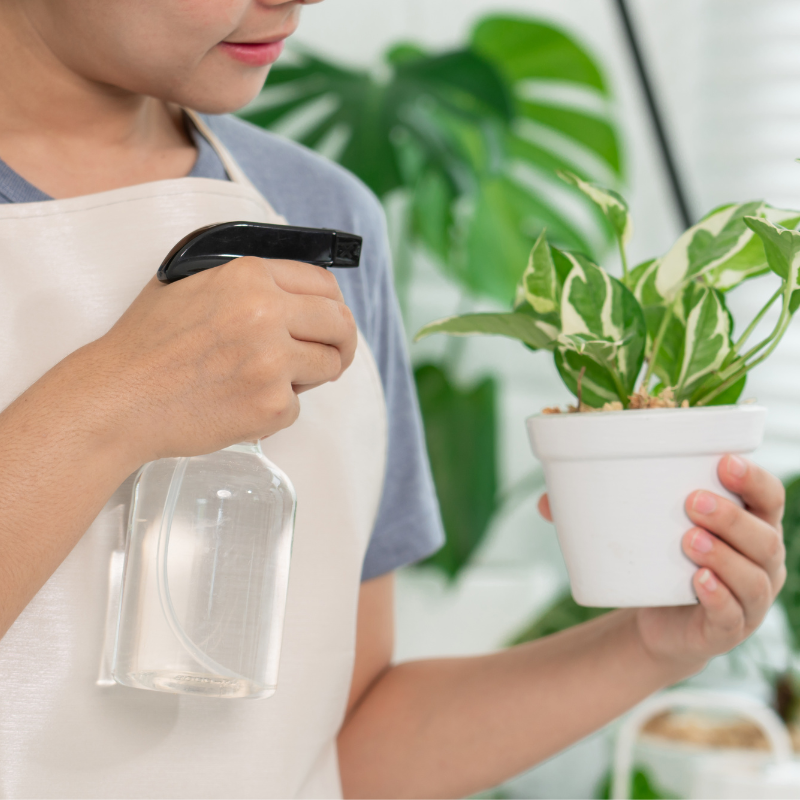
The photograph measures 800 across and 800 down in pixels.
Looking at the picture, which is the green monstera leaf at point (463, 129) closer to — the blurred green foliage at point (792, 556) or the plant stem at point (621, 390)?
the blurred green foliage at point (792, 556)

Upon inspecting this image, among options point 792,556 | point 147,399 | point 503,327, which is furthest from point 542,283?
point 792,556

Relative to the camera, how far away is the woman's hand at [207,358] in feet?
1.39

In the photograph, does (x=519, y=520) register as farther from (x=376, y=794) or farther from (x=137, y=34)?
(x=137, y=34)

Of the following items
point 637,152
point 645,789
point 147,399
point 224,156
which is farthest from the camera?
point 637,152

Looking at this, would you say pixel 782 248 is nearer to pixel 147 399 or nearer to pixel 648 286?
pixel 648 286

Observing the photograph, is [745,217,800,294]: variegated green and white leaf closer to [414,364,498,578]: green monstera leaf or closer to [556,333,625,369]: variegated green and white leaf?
[556,333,625,369]: variegated green and white leaf

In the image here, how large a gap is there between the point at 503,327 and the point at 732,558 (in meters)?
0.20

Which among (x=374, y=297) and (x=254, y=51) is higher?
(x=254, y=51)

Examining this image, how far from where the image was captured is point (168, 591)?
499 millimetres

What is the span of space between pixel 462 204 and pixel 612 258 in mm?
481

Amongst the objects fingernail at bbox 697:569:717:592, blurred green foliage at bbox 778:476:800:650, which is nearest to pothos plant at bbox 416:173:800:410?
fingernail at bbox 697:569:717:592

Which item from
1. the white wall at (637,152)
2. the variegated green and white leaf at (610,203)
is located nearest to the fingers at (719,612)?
the variegated green and white leaf at (610,203)

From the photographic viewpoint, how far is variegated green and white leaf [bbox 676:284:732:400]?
511mm

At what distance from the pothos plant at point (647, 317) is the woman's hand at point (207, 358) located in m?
0.12
